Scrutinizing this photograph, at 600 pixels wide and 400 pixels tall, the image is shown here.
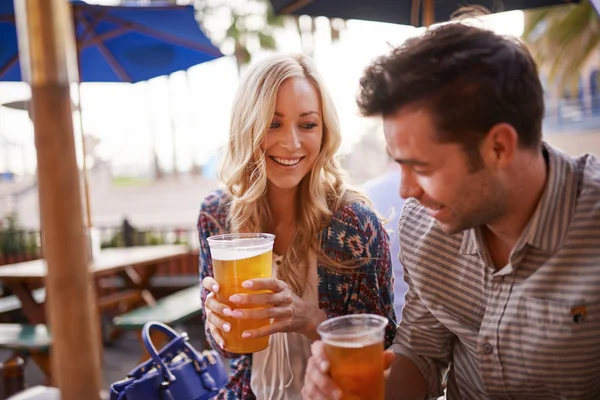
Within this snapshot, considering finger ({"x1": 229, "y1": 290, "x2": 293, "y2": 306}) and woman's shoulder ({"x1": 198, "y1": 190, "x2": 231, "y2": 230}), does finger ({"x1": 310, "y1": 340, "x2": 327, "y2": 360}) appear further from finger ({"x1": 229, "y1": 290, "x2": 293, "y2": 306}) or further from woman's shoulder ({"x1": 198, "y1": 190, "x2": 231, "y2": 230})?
woman's shoulder ({"x1": 198, "y1": 190, "x2": 231, "y2": 230})

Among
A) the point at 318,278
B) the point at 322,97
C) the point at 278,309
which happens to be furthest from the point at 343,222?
the point at 278,309

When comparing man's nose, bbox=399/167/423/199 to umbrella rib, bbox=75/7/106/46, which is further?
umbrella rib, bbox=75/7/106/46

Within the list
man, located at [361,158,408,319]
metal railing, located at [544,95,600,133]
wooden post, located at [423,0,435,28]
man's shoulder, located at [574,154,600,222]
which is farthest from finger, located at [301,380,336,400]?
metal railing, located at [544,95,600,133]

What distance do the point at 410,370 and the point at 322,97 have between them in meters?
1.28

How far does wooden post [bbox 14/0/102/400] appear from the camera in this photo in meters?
0.69

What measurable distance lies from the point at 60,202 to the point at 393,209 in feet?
7.27

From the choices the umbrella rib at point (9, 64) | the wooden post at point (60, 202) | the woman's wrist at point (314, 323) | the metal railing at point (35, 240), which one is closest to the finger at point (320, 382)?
the wooden post at point (60, 202)

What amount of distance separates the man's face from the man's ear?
0.08 feet

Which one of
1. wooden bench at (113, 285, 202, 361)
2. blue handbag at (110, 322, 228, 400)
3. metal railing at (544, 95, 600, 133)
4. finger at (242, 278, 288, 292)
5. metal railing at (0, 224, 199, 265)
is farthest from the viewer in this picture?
metal railing at (544, 95, 600, 133)

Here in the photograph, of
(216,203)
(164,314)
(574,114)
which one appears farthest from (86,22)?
(574,114)

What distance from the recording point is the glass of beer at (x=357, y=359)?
1.14 metres

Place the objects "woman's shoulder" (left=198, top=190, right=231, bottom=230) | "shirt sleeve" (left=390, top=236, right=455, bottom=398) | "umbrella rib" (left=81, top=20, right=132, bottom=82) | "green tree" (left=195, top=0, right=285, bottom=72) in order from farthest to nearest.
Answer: "green tree" (left=195, top=0, right=285, bottom=72) → "umbrella rib" (left=81, top=20, right=132, bottom=82) → "woman's shoulder" (left=198, top=190, right=231, bottom=230) → "shirt sleeve" (left=390, top=236, right=455, bottom=398)

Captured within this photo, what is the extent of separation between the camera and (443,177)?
132 cm

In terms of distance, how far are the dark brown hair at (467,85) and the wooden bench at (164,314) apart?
2839 mm
